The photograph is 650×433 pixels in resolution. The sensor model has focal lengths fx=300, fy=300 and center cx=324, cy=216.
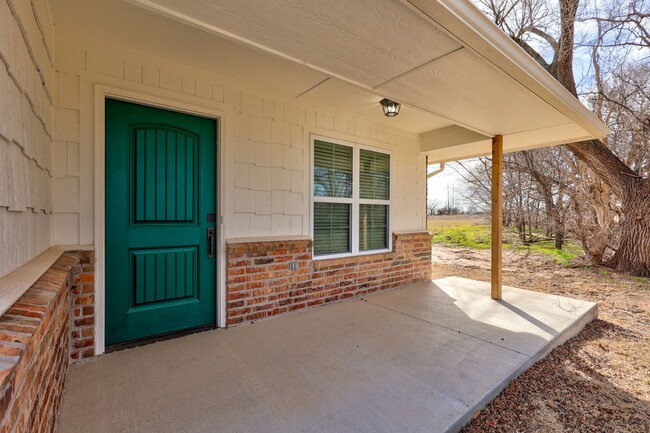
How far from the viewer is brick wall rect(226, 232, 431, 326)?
3.16 metres

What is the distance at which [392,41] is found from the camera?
1928mm

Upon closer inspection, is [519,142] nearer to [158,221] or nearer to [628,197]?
[628,197]

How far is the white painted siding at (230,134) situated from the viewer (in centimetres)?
236

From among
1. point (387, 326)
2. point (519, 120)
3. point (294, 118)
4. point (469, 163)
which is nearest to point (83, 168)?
point (294, 118)

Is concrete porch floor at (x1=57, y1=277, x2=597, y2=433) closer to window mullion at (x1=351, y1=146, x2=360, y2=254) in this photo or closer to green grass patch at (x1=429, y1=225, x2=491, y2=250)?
window mullion at (x1=351, y1=146, x2=360, y2=254)

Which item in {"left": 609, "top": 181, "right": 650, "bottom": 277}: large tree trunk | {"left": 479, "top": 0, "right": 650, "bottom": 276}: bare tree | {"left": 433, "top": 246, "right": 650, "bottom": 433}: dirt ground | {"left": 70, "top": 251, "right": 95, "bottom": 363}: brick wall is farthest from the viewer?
{"left": 609, "top": 181, "right": 650, "bottom": 277}: large tree trunk

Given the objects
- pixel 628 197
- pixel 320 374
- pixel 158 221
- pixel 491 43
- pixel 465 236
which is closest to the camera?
pixel 491 43

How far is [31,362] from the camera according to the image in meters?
1.05

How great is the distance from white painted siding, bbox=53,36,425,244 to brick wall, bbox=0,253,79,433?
96 cm

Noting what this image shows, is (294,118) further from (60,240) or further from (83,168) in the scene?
(60,240)

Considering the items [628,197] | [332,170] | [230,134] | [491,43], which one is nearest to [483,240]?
[628,197]

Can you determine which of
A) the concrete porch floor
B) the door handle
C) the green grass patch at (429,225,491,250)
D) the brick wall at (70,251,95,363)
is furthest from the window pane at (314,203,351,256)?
the green grass patch at (429,225,491,250)

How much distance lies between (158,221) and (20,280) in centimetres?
165

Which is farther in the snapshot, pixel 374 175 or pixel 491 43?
pixel 374 175
